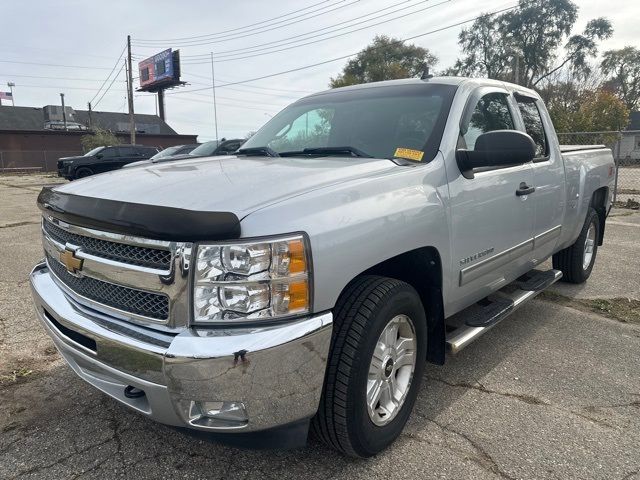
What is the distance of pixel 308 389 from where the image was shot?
1.93 meters

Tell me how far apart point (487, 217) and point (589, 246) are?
3047mm

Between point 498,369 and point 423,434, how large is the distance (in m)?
0.99

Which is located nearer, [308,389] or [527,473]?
[308,389]

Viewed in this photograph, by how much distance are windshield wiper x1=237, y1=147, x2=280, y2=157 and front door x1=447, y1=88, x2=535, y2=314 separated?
1164mm

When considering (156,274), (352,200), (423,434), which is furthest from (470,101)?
(156,274)

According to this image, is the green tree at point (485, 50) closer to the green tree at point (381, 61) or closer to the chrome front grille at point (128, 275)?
the green tree at point (381, 61)

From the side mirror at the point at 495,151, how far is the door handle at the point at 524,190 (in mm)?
518

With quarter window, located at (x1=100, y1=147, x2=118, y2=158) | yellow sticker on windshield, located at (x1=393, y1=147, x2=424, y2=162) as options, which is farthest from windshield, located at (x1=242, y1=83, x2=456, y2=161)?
quarter window, located at (x1=100, y1=147, x2=118, y2=158)

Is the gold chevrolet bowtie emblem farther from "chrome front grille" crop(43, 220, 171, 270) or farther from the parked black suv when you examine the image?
the parked black suv

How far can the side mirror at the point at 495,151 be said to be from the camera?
2.71 meters

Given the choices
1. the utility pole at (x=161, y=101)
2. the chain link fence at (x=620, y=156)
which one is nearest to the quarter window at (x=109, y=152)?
the chain link fence at (x=620, y=156)

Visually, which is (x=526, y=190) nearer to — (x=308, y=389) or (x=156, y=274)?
(x=308, y=389)

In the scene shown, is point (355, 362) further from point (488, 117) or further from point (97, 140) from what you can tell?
point (97, 140)

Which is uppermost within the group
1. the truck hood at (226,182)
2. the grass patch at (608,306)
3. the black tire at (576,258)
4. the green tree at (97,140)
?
the green tree at (97,140)
